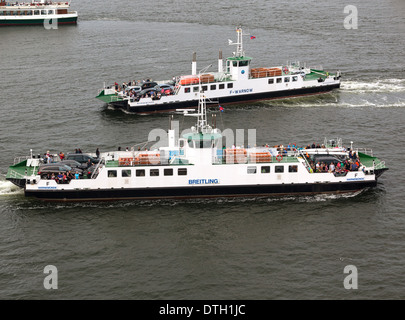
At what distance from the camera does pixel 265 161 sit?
6450 centimetres

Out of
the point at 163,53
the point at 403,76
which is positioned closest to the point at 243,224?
the point at 403,76

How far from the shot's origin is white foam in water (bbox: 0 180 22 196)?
65.4 meters

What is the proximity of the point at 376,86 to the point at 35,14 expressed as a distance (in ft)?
321

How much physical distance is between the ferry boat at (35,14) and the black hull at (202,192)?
10298 centimetres

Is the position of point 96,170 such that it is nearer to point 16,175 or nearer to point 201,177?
point 16,175

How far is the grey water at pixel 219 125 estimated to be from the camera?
50.7m

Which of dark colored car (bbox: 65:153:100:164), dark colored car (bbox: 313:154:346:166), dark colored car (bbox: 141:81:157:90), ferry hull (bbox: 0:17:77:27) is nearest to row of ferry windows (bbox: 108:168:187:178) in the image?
dark colored car (bbox: 65:153:100:164)

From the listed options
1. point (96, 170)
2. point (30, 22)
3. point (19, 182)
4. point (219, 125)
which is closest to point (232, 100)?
point (219, 125)

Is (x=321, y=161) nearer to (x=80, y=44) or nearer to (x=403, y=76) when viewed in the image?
(x=403, y=76)

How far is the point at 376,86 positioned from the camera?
102 metres

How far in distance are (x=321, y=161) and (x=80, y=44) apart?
82.1 m

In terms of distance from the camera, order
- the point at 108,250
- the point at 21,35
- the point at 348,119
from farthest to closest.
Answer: the point at 21,35
the point at 348,119
the point at 108,250

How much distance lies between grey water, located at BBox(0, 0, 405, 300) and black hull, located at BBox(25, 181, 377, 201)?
3.25ft

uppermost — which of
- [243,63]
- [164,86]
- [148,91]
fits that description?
[243,63]
